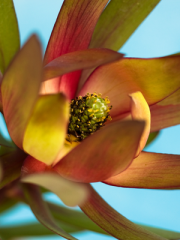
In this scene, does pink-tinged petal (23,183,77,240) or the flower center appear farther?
the flower center

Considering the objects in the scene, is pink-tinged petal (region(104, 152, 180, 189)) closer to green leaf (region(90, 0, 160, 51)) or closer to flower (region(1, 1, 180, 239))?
flower (region(1, 1, 180, 239))

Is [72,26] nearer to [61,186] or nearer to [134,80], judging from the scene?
[134,80]

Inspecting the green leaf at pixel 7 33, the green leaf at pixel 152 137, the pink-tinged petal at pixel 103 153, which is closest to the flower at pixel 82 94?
the pink-tinged petal at pixel 103 153

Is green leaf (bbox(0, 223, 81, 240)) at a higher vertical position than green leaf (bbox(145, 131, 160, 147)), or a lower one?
lower

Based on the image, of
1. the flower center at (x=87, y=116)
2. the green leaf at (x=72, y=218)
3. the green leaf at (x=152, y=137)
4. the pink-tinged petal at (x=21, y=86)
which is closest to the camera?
A: the pink-tinged petal at (x=21, y=86)

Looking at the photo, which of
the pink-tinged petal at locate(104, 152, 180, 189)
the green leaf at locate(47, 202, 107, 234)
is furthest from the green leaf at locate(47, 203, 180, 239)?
the pink-tinged petal at locate(104, 152, 180, 189)

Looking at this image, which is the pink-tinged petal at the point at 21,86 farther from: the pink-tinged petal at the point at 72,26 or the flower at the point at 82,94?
the pink-tinged petal at the point at 72,26
